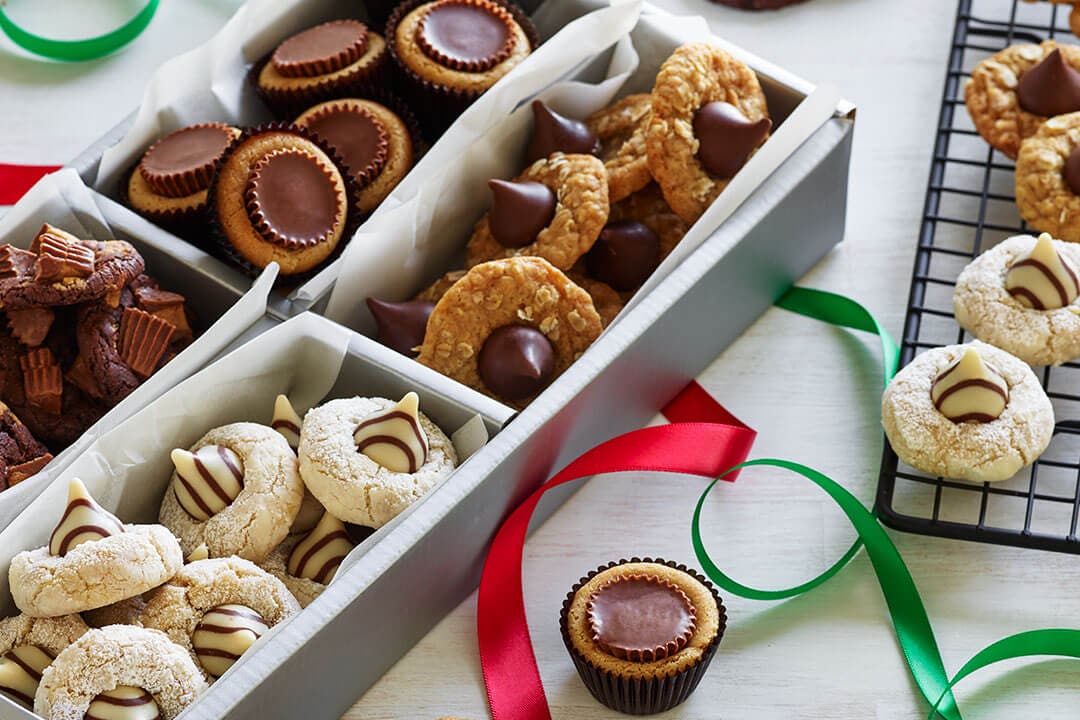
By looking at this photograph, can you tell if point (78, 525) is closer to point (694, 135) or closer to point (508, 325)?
point (508, 325)

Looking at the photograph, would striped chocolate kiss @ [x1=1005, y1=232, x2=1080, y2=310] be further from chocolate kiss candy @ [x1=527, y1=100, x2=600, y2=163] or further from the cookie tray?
the cookie tray

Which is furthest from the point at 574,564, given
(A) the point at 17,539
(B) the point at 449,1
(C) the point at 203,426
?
(B) the point at 449,1

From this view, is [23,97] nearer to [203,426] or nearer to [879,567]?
[203,426]

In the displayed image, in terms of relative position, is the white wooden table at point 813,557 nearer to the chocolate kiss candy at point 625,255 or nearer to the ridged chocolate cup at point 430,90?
the chocolate kiss candy at point 625,255

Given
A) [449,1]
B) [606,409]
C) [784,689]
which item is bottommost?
[784,689]

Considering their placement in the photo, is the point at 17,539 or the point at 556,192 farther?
the point at 556,192

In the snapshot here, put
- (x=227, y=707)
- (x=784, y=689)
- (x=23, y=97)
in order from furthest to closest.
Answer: (x=23, y=97) → (x=784, y=689) → (x=227, y=707)

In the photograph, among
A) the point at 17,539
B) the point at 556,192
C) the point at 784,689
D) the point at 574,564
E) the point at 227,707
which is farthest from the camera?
the point at 556,192
